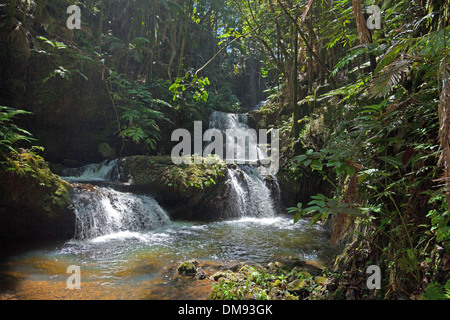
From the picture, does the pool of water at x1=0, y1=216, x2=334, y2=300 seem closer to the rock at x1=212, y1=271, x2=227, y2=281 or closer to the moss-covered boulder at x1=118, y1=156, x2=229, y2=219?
the rock at x1=212, y1=271, x2=227, y2=281

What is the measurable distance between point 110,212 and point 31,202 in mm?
1936

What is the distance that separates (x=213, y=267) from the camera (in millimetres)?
5176

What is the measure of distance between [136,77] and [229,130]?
6276 mm

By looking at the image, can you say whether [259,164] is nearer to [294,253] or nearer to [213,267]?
[294,253]

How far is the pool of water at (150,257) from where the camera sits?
4.17 meters

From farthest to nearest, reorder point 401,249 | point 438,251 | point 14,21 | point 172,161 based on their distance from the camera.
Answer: point 172,161 → point 14,21 → point 401,249 → point 438,251

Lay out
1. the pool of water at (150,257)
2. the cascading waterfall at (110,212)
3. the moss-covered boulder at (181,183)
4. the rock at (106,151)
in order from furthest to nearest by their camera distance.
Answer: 1. the rock at (106,151)
2. the moss-covered boulder at (181,183)
3. the cascading waterfall at (110,212)
4. the pool of water at (150,257)

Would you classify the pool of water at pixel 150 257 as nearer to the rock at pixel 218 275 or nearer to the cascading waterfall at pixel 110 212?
the rock at pixel 218 275

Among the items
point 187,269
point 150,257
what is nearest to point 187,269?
point 187,269

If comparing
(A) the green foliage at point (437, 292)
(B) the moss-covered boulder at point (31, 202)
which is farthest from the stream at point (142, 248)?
(A) the green foliage at point (437, 292)

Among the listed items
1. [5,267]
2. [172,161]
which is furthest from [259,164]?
[5,267]

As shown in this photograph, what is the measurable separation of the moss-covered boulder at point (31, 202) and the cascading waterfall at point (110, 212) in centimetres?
33

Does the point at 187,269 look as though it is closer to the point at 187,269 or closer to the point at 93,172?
the point at 187,269

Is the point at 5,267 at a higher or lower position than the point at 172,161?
lower
